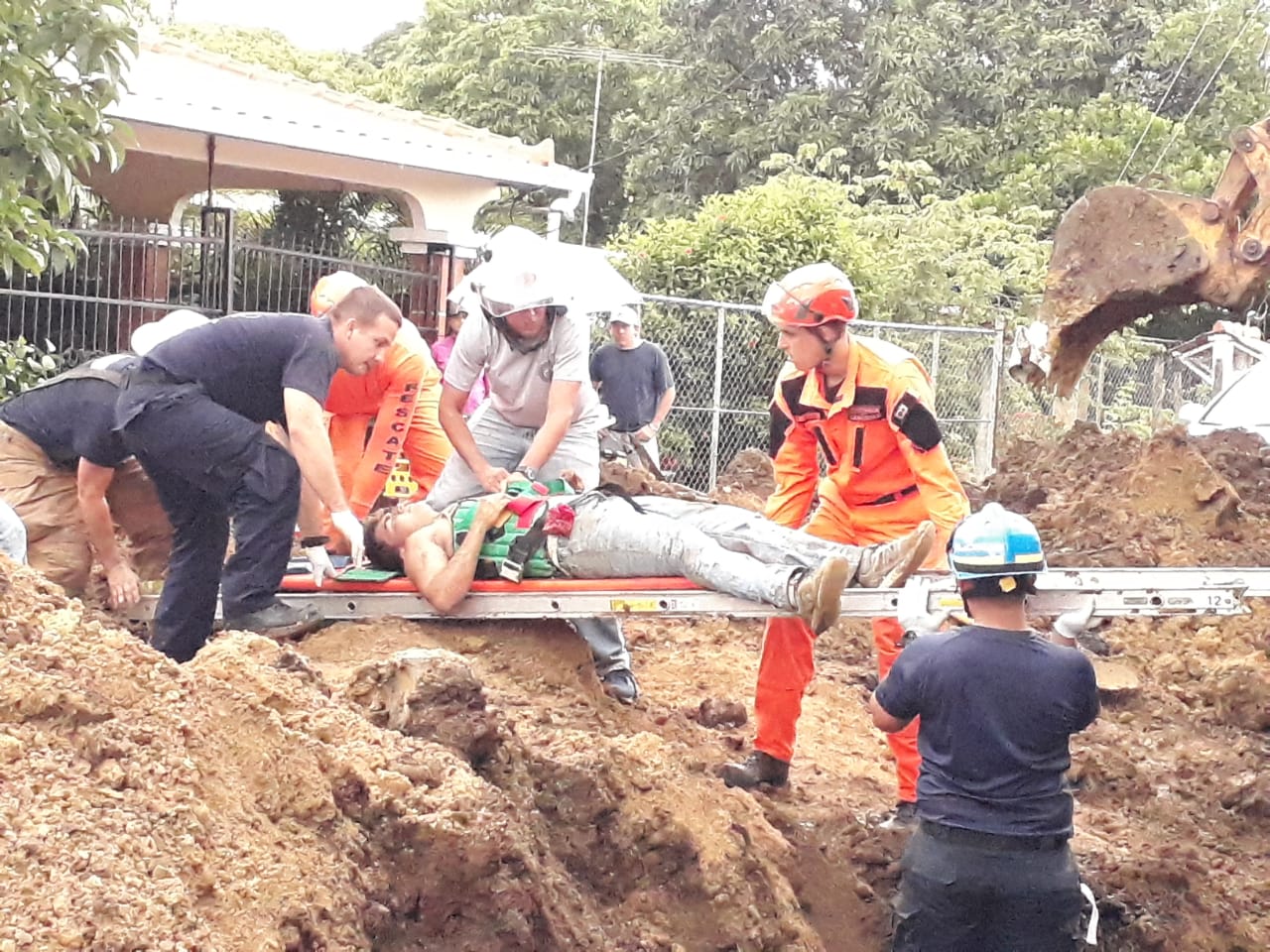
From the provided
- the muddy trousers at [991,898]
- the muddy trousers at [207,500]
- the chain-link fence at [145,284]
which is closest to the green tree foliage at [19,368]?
the chain-link fence at [145,284]

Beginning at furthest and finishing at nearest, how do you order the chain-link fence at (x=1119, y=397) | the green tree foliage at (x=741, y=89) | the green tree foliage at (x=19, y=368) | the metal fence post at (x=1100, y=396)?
the green tree foliage at (x=741, y=89), the metal fence post at (x=1100, y=396), the chain-link fence at (x=1119, y=397), the green tree foliage at (x=19, y=368)

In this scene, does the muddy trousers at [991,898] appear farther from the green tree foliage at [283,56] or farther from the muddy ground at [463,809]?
the green tree foliage at [283,56]

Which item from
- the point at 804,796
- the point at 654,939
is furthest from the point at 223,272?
the point at 654,939

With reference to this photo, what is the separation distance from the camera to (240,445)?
5523 millimetres

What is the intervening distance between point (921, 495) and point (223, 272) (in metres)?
8.12

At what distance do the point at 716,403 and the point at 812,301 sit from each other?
890 cm

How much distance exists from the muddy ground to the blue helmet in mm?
1240

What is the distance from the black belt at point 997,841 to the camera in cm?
386

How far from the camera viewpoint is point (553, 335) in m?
6.53

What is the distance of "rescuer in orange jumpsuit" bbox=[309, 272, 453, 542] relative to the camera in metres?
6.98

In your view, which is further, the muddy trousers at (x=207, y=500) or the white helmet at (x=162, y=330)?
the white helmet at (x=162, y=330)

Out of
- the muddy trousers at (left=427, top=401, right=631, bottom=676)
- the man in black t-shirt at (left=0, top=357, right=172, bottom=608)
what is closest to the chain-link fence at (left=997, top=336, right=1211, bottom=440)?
the muddy trousers at (left=427, top=401, right=631, bottom=676)

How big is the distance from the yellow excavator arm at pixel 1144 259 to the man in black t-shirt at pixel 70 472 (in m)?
3.83

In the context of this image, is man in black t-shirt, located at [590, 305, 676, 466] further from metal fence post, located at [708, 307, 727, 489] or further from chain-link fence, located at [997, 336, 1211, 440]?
chain-link fence, located at [997, 336, 1211, 440]
